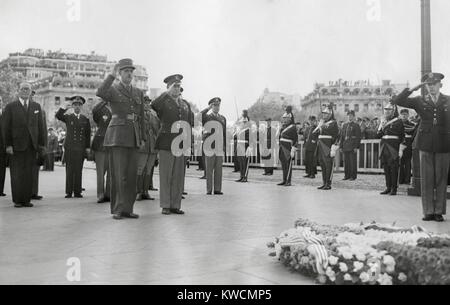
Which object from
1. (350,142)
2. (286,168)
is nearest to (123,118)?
(286,168)

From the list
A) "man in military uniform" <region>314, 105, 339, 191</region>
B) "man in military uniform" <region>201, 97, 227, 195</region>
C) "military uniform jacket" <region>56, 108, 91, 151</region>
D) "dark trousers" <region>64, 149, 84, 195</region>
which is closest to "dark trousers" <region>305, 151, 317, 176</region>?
"man in military uniform" <region>314, 105, 339, 191</region>

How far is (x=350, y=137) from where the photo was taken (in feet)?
63.6

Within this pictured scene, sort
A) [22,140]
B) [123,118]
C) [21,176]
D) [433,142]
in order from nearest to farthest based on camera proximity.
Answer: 1. [123,118]
2. [433,142]
3. [21,176]
4. [22,140]

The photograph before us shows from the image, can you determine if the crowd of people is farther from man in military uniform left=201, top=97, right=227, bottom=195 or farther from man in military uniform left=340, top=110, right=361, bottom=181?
man in military uniform left=340, top=110, right=361, bottom=181

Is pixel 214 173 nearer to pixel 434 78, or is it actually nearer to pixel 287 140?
pixel 287 140

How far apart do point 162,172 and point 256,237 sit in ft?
9.73

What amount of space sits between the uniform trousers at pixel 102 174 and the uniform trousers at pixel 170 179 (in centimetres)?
222

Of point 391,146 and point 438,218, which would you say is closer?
point 438,218

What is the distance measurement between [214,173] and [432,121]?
569 centimetres

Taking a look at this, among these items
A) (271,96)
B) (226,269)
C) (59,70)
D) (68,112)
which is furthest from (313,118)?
(59,70)

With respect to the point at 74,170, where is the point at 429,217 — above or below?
below

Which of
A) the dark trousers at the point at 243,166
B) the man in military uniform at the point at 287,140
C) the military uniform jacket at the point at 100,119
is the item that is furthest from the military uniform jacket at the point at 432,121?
the dark trousers at the point at 243,166

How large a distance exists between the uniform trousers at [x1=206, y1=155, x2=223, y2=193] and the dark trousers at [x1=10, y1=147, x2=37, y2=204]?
412 centimetres

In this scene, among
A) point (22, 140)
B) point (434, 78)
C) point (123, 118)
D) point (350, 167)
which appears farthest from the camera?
point (350, 167)
